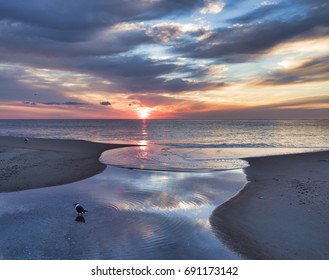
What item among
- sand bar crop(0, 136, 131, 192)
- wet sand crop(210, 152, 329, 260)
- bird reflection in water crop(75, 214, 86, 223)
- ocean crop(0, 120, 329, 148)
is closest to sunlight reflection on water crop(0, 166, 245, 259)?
bird reflection in water crop(75, 214, 86, 223)

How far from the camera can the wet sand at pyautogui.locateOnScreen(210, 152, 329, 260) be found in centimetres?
1035

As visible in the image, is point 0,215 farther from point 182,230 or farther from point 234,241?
point 234,241

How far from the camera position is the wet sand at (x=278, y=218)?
1035 cm

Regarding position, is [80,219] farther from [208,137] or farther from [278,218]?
[208,137]

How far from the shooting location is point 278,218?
1331 centimetres

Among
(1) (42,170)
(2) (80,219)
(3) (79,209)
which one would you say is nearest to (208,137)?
(1) (42,170)

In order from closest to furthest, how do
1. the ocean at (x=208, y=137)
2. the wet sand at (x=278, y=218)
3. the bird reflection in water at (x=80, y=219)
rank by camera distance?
the wet sand at (x=278, y=218), the bird reflection in water at (x=80, y=219), the ocean at (x=208, y=137)

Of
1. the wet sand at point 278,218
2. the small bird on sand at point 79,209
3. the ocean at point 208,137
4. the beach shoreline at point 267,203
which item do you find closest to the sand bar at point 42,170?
the beach shoreline at point 267,203

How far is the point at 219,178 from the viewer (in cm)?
2242

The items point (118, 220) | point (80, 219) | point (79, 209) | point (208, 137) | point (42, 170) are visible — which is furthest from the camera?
point (208, 137)

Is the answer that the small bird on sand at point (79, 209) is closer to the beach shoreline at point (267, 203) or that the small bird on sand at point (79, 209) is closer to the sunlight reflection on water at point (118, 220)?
the sunlight reflection on water at point (118, 220)

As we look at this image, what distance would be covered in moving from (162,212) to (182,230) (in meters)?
2.49

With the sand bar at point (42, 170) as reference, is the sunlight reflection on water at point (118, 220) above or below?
below
